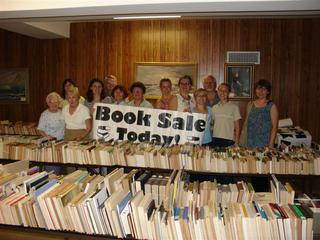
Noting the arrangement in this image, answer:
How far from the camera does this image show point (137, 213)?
1.82 m

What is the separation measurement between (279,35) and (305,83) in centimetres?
103

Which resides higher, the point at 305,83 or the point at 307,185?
the point at 305,83

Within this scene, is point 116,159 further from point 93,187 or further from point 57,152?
point 93,187

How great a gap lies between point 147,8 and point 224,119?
2.33 metres

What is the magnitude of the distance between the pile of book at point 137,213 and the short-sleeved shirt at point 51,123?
1762 mm

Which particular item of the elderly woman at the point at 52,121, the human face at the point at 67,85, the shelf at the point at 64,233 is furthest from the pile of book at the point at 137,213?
the human face at the point at 67,85

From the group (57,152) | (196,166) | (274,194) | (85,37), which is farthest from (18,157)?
(85,37)

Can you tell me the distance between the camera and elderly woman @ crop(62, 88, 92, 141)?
12.8ft

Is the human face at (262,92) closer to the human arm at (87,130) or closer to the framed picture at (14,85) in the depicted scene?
the human arm at (87,130)

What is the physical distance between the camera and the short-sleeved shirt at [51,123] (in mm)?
3957

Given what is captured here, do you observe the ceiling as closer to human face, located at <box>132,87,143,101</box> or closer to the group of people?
the group of people

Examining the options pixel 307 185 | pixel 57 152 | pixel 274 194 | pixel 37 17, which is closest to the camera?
pixel 37 17

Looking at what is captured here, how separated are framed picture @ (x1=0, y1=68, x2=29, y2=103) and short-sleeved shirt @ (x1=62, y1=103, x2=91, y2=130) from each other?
3.19 metres

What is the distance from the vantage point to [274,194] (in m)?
2.31
